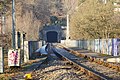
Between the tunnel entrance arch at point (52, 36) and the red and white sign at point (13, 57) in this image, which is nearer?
the red and white sign at point (13, 57)

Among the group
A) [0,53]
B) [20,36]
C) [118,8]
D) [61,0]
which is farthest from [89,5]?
[61,0]

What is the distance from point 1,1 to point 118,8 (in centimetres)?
3942

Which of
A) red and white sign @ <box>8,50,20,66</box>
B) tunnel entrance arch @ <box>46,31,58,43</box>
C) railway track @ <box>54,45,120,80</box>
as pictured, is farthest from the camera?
tunnel entrance arch @ <box>46,31,58,43</box>

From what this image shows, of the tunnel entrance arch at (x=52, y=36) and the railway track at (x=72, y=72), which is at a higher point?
the tunnel entrance arch at (x=52, y=36)

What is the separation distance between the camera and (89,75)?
15.2 meters

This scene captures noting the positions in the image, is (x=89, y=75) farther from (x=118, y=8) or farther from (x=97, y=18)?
(x=118, y=8)

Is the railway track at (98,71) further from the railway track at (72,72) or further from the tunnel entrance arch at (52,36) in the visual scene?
the tunnel entrance arch at (52,36)

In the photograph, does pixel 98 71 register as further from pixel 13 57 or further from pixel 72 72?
pixel 13 57

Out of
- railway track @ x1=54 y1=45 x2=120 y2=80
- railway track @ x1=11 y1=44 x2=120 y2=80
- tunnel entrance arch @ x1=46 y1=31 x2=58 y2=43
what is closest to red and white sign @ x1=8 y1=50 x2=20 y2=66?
railway track @ x1=11 y1=44 x2=120 y2=80

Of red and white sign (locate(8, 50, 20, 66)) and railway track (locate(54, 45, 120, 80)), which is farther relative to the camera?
red and white sign (locate(8, 50, 20, 66))

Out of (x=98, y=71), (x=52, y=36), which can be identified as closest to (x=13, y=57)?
(x=98, y=71)

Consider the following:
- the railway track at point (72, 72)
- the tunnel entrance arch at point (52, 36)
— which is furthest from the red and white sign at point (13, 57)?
the tunnel entrance arch at point (52, 36)

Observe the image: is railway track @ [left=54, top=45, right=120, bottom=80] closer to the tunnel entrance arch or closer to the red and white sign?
the red and white sign

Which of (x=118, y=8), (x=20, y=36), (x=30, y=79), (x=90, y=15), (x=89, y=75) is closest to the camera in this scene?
(x=30, y=79)
